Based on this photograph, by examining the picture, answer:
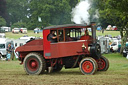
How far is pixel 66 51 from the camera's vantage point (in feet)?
42.6

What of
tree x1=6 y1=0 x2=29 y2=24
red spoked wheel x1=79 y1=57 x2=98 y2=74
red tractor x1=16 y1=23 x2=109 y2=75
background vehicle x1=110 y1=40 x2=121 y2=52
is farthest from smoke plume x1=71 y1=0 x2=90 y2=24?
tree x1=6 y1=0 x2=29 y2=24

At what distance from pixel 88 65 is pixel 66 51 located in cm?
109

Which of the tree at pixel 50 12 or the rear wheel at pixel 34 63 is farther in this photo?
the tree at pixel 50 12

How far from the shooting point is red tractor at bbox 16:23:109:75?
12828 mm

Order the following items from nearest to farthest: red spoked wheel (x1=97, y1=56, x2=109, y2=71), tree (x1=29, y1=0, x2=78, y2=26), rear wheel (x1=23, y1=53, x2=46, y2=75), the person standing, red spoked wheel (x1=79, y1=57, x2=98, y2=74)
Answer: red spoked wheel (x1=79, y1=57, x2=98, y2=74) → the person standing → rear wheel (x1=23, y1=53, x2=46, y2=75) → red spoked wheel (x1=97, y1=56, x2=109, y2=71) → tree (x1=29, y1=0, x2=78, y2=26)

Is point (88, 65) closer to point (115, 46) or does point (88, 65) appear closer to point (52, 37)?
point (52, 37)

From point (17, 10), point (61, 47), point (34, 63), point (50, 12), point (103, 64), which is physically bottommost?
point (103, 64)

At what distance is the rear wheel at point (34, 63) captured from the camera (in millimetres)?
13383

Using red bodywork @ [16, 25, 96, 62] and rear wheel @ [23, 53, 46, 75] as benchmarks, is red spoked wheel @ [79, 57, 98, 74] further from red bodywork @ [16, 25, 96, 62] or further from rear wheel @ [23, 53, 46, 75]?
rear wheel @ [23, 53, 46, 75]

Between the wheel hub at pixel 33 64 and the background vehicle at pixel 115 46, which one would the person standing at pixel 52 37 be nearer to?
the wheel hub at pixel 33 64

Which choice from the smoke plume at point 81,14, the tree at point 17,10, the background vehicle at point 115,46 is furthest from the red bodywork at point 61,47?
the tree at point 17,10

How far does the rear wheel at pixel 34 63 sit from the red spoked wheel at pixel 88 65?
1.72m

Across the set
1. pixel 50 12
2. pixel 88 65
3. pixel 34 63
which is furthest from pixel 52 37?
pixel 50 12

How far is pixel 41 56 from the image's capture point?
1352cm
